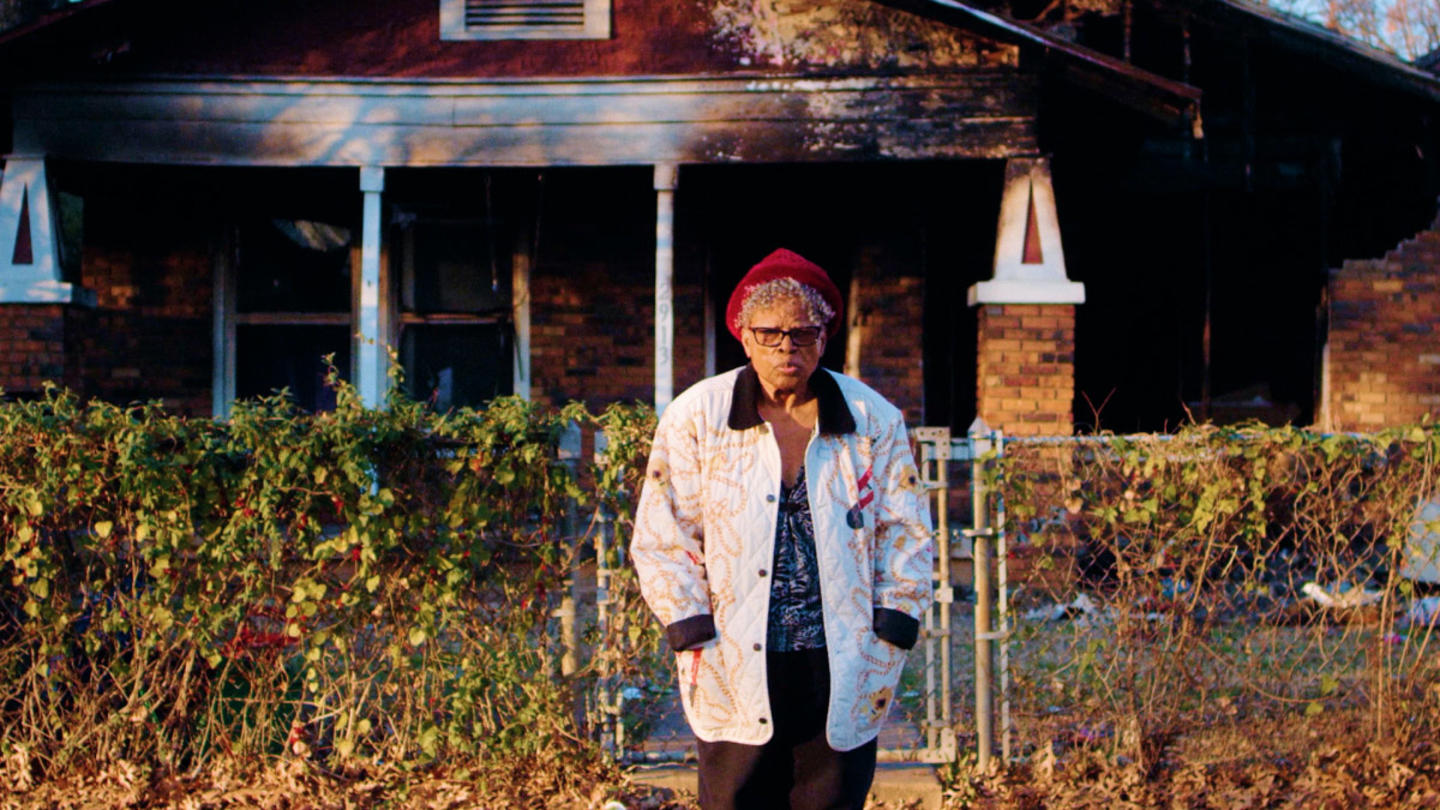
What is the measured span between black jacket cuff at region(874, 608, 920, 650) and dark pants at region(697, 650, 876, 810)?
16 centimetres

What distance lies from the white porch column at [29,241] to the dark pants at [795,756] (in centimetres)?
717

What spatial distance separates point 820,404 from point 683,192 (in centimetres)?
702

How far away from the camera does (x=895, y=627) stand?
2.81 meters

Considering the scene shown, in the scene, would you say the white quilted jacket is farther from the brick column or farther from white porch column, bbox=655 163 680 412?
white porch column, bbox=655 163 680 412

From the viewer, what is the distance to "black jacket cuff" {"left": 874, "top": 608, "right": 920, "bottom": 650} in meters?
2.81

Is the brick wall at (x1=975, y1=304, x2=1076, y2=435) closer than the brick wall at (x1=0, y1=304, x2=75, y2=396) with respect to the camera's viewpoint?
Yes

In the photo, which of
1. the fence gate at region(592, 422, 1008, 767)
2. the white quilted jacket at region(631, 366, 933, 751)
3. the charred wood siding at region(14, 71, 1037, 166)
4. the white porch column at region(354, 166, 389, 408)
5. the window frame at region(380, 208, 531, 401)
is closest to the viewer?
the white quilted jacket at region(631, 366, 933, 751)

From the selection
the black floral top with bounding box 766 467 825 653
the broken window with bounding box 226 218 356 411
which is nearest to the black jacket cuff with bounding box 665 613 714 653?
the black floral top with bounding box 766 467 825 653

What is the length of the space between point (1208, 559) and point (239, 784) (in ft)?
11.7

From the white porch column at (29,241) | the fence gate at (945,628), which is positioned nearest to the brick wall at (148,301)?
the white porch column at (29,241)

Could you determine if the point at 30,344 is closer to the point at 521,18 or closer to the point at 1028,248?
the point at 521,18

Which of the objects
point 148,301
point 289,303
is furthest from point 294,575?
point 148,301

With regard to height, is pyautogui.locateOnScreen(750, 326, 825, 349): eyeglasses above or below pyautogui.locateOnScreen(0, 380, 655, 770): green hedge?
above

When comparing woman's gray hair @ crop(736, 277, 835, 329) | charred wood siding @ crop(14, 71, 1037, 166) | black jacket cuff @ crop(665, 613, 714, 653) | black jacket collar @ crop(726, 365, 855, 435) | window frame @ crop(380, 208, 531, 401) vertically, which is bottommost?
black jacket cuff @ crop(665, 613, 714, 653)
